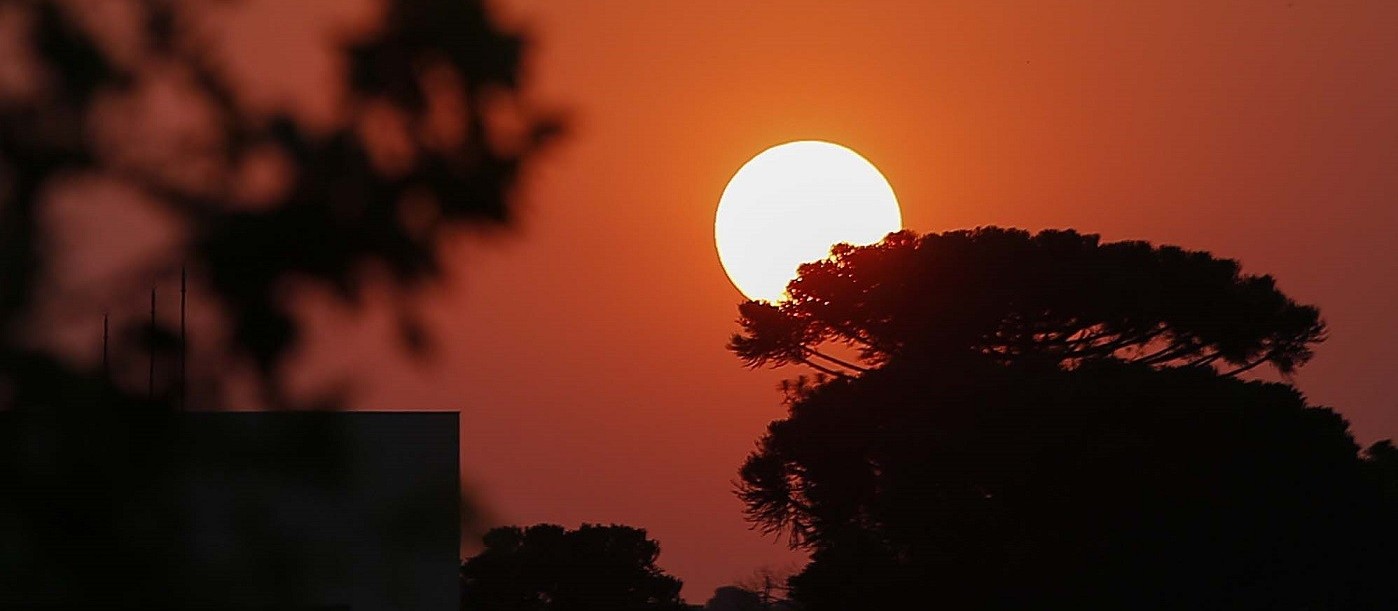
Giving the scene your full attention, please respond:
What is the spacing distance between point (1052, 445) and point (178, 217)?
32.5m

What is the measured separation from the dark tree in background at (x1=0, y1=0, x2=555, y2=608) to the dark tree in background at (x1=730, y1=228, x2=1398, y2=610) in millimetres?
30392

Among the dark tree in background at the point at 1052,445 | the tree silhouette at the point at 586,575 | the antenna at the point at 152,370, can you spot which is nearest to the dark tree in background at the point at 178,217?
the antenna at the point at 152,370

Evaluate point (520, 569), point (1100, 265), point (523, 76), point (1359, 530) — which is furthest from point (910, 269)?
point (523, 76)

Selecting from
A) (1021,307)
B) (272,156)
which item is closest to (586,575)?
(1021,307)

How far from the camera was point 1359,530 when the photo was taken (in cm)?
3753

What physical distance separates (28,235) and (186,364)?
1.55 feet

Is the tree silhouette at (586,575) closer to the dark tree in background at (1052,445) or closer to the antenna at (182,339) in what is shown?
the dark tree in background at (1052,445)

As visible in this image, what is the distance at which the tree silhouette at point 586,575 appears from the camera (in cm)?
6650

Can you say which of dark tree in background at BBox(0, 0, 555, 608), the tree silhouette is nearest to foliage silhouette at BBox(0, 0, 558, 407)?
dark tree in background at BBox(0, 0, 555, 608)

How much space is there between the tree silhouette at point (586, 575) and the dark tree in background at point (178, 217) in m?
59.6

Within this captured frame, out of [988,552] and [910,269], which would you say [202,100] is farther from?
[910,269]

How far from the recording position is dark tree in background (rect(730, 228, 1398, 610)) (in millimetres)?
35656

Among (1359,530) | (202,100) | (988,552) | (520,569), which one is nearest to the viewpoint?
(202,100)

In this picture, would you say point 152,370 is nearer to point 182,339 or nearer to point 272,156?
point 182,339
